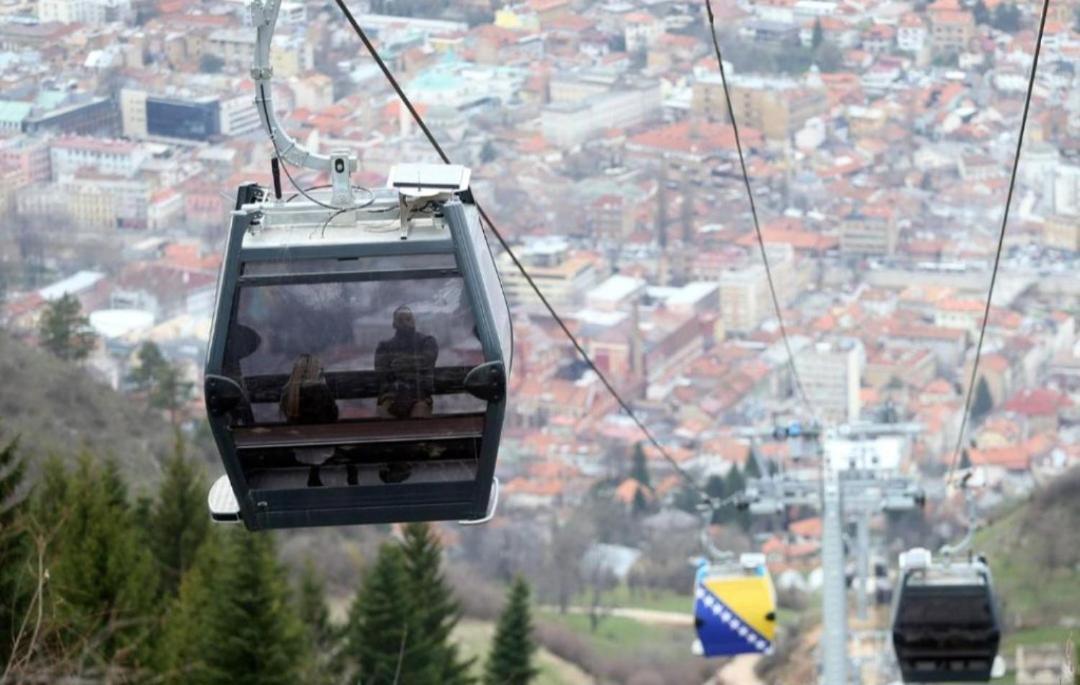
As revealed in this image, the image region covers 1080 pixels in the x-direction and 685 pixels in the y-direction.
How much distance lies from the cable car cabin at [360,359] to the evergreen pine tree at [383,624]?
17775mm

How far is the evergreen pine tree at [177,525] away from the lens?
25.2m

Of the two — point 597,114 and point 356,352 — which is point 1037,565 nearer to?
point 356,352

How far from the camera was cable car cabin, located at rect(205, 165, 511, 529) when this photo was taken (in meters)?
6.95

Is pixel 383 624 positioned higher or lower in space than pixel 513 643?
higher

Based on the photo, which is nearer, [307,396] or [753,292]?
[307,396]

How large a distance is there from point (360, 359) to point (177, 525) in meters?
18.6

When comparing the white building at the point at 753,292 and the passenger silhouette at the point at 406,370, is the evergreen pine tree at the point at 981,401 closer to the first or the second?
the white building at the point at 753,292

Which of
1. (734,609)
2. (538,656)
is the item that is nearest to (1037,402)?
(538,656)

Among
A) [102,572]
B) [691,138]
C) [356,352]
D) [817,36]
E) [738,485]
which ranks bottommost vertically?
[691,138]

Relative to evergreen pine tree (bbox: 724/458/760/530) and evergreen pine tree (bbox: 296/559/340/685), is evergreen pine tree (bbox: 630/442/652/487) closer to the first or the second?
evergreen pine tree (bbox: 724/458/760/530)

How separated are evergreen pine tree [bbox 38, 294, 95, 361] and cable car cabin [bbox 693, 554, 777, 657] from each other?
36.9m

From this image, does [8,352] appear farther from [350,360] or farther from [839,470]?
[350,360]

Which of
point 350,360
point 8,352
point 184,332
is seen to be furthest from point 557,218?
point 350,360

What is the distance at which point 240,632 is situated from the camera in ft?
61.9
